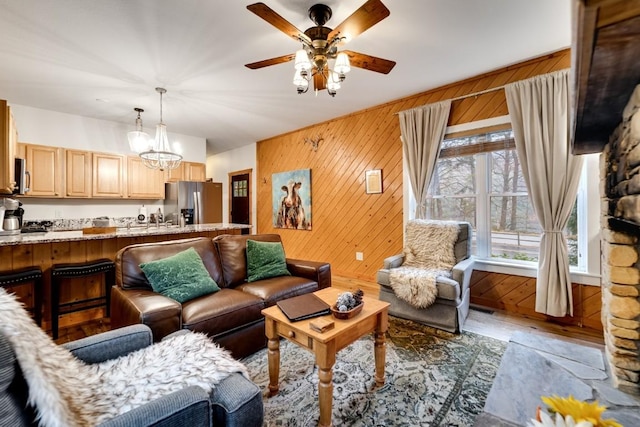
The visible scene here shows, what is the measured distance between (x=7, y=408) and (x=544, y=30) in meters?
3.80

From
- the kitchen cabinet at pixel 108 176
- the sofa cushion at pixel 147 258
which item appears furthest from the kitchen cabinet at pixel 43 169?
the sofa cushion at pixel 147 258

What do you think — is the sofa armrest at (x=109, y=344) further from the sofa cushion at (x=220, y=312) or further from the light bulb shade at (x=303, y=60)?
the light bulb shade at (x=303, y=60)

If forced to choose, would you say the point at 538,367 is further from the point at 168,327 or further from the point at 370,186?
the point at 370,186

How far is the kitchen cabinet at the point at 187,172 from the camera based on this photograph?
5.31 m

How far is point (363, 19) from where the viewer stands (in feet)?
5.78

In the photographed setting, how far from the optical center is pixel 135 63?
287 cm

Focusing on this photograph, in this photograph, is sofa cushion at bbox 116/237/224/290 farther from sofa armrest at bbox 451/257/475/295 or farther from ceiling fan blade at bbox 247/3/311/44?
sofa armrest at bbox 451/257/475/295

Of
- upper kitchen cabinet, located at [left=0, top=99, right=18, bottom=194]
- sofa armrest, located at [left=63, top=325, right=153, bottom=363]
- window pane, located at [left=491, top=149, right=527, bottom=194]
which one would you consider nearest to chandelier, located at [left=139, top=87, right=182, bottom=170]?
upper kitchen cabinet, located at [left=0, top=99, right=18, bottom=194]

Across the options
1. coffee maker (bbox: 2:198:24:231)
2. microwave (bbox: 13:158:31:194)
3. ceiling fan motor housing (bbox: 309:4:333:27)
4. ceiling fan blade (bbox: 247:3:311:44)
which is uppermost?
ceiling fan motor housing (bbox: 309:4:333:27)

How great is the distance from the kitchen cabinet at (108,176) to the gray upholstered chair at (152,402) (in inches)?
164

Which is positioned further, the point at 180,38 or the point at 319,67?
the point at 180,38

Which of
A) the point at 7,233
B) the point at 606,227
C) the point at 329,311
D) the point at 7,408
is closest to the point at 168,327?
the point at 329,311

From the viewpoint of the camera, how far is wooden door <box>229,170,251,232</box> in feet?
21.3

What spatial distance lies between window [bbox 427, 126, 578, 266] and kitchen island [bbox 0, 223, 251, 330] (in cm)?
342
